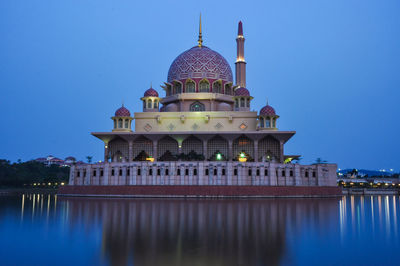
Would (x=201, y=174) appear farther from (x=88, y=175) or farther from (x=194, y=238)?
(x=194, y=238)

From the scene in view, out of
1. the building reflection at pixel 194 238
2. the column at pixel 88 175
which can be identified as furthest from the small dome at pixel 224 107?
the building reflection at pixel 194 238

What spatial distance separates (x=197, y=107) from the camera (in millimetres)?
47688

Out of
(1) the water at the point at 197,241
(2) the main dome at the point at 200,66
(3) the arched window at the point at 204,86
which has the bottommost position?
(1) the water at the point at 197,241

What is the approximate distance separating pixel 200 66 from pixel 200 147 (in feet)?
37.8

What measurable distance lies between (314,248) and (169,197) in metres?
24.1

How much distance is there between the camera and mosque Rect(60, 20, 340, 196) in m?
34.9

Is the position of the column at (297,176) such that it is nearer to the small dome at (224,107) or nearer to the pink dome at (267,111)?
the pink dome at (267,111)

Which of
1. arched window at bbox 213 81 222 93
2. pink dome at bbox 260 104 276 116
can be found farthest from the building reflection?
Result: arched window at bbox 213 81 222 93

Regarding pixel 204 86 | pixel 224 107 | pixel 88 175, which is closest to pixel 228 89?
pixel 204 86

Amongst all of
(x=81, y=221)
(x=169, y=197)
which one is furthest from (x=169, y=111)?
(x=81, y=221)

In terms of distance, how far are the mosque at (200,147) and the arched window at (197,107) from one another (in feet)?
0.41

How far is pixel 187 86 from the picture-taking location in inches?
1927

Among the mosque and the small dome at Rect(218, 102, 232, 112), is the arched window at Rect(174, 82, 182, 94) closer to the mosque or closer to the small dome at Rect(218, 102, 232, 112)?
the mosque

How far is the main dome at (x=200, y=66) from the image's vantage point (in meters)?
49.1
